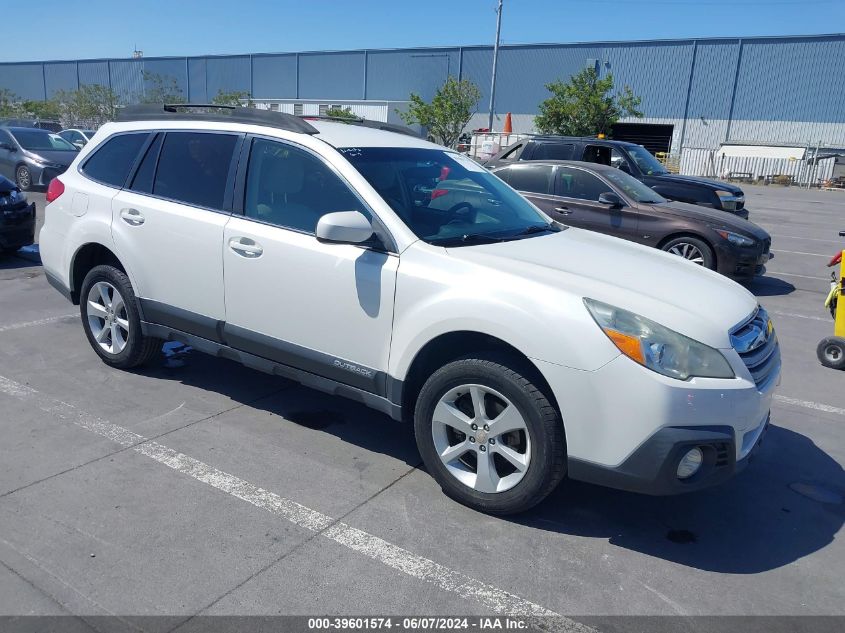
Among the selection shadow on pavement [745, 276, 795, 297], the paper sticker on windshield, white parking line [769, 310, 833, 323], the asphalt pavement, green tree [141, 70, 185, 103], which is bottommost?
the asphalt pavement

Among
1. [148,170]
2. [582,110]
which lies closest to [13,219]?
[148,170]

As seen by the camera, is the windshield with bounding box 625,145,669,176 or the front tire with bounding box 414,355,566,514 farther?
the windshield with bounding box 625,145,669,176

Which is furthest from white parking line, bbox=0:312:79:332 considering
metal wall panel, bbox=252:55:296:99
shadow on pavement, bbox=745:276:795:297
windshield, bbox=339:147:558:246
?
metal wall panel, bbox=252:55:296:99

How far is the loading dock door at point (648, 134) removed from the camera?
4622 centimetres

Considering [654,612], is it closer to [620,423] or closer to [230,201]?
[620,423]

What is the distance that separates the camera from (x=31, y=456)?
12.8 ft

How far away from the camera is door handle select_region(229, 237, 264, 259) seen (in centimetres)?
411

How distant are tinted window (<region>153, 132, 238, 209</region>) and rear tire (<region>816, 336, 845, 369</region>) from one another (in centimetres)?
530

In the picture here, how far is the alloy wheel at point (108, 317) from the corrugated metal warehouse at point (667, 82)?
3910 centimetres

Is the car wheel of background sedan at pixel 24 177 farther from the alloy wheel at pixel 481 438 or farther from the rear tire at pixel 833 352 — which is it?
the rear tire at pixel 833 352

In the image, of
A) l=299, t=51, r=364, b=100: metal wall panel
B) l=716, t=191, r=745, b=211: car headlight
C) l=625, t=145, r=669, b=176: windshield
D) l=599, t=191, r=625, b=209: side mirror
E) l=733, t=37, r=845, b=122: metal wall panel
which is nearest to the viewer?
l=599, t=191, r=625, b=209: side mirror

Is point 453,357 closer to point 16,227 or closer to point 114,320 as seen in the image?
point 114,320

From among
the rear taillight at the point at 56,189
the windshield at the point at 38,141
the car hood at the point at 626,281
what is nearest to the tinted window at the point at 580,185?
the car hood at the point at 626,281

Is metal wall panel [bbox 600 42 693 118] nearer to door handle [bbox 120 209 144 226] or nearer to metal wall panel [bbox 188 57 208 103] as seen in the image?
metal wall panel [bbox 188 57 208 103]
